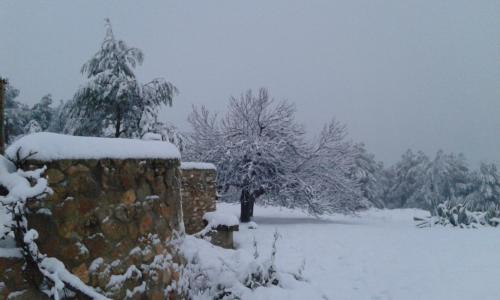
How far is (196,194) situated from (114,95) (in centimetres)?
563

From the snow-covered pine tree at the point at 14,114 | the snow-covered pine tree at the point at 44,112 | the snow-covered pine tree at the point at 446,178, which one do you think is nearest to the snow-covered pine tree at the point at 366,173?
the snow-covered pine tree at the point at 446,178

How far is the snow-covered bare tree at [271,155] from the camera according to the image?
37.6 feet

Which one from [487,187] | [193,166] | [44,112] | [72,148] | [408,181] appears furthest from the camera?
[408,181]

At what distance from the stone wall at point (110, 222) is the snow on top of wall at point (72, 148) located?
0.15 feet

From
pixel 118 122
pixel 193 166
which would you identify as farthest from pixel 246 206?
pixel 118 122

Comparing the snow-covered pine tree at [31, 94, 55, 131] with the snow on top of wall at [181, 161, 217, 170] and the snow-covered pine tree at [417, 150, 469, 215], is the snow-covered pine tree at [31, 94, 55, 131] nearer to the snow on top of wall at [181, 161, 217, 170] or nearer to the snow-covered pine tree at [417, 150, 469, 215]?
the snow on top of wall at [181, 161, 217, 170]

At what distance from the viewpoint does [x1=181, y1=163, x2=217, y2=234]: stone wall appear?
736 cm

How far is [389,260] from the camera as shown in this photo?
689cm

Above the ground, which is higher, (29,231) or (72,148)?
(72,148)

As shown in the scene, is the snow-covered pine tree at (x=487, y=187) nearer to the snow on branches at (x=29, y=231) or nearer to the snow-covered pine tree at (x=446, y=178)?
the snow-covered pine tree at (x=446, y=178)

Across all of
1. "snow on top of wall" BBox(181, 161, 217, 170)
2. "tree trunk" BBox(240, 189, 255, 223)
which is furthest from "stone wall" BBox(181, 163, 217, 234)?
"tree trunk" BBox(240, 189, 255, 223)

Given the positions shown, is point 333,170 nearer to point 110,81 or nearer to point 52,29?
point 110,81

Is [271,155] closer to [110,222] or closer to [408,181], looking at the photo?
[110,222]

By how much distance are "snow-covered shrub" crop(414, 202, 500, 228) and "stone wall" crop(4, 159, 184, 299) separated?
1031 cm
